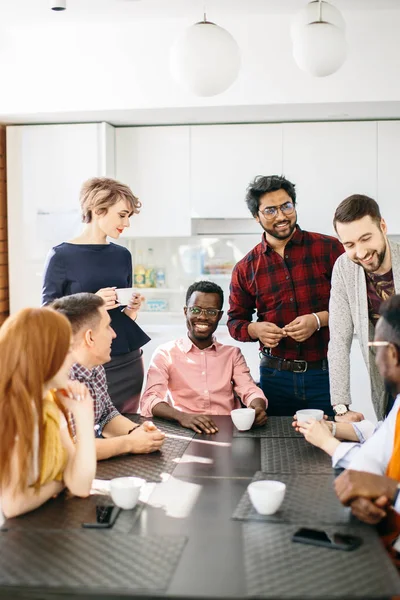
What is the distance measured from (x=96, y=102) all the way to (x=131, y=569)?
3.55 m

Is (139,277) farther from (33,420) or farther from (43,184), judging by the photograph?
(33,420)

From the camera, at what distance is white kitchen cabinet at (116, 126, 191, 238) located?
4.85 metres

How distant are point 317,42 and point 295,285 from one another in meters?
0.99

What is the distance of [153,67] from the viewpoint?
4.27 metres


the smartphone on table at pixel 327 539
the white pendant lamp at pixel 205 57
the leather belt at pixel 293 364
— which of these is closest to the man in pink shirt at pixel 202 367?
the leather belt at pixel 293 364

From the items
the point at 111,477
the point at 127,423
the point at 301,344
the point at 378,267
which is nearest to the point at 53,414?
the point at 111,477

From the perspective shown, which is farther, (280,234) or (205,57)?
(280,234)

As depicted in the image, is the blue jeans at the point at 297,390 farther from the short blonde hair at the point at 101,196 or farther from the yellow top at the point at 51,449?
the yellow top at the point at 51,449

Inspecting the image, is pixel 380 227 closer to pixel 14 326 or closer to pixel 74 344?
pixel 74 344

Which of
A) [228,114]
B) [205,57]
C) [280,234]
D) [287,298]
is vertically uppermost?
[228,114]

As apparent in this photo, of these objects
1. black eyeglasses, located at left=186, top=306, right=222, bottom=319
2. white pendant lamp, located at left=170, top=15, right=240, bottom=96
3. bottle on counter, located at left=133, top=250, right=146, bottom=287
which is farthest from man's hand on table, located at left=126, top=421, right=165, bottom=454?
bottle on counter, located at left=133, top=250, right=146, bottom=287

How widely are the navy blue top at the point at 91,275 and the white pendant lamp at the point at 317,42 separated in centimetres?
114

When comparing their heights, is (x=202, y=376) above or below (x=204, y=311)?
below

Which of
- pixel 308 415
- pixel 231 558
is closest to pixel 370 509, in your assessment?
pixel 231 558
